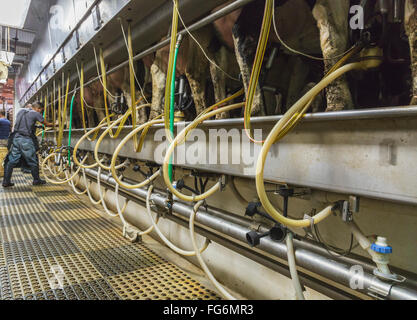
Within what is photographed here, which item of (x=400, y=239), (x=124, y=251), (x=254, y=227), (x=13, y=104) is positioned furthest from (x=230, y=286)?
(x=13, y=104)

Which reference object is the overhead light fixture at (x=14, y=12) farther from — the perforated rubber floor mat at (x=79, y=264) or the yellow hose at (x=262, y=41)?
the yellow hose at (x=262, y=41)

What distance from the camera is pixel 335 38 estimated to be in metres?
0.78

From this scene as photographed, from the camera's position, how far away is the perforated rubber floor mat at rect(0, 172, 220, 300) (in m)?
1.16

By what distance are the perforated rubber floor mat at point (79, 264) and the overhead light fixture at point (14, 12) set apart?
3.00 m

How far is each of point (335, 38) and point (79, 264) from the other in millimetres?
1529

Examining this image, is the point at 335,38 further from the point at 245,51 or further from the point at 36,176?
the point at 36,176

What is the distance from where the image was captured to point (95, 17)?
1762mm

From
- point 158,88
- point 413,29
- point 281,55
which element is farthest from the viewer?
point 158,88

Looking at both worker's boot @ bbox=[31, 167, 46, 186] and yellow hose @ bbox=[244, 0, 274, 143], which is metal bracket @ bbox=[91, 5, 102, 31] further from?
worker's boot @ bbox=[31, 167, 46, 186]

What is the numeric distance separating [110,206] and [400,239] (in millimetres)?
2624

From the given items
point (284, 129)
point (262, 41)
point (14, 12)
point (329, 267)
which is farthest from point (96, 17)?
point (14, 12)

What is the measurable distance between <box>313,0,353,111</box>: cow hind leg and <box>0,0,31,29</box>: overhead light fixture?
4.22 metres

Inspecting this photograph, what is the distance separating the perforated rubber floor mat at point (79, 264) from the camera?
1.16 m

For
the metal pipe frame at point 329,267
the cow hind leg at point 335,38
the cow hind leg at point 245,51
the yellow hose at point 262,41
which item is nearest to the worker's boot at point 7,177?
the metal pipe frame at point 329,267
